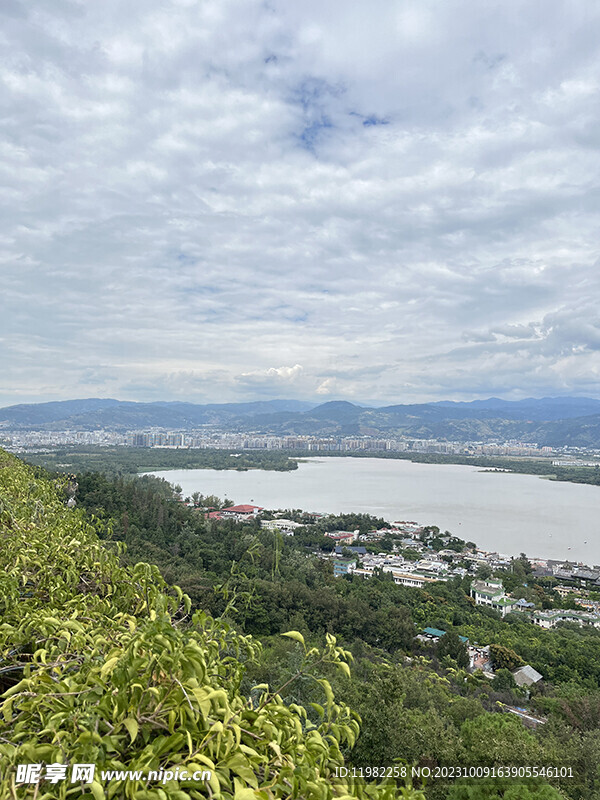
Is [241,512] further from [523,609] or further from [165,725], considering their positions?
[165,725]

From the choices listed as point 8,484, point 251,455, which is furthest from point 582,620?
point 251,455

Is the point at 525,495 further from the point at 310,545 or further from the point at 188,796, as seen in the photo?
the point at 188,796

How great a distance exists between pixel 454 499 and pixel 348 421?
234 feet

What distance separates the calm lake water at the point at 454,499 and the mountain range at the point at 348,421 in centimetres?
4408

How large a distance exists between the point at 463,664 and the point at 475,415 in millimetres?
99853

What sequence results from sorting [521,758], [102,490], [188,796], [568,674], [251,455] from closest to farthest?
[188,796]
[521,758]
[568,674]
[102,490]
[251,455]

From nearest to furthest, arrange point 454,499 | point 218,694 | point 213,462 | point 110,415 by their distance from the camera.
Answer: point 218,694, point 454,499, point 213,462, point 110,415

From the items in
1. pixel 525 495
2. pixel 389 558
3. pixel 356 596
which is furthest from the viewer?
pixel 525 495

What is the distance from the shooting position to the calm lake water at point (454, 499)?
57.0ft

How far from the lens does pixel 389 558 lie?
15766 millimetres

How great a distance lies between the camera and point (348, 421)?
315ft

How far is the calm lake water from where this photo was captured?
1737 centimetres

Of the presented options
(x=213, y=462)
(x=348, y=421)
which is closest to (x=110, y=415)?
(x=348, y=421)

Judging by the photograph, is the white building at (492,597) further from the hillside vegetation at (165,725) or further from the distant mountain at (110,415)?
the distant mountain at (110,415)
